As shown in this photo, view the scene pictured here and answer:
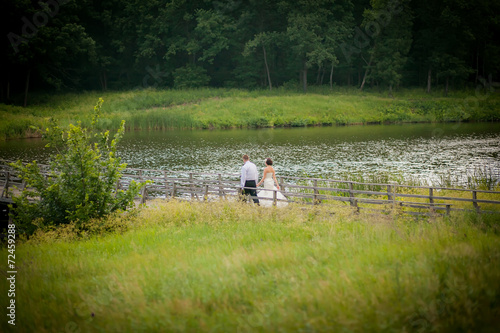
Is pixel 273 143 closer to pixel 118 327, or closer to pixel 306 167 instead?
pixel 306 167

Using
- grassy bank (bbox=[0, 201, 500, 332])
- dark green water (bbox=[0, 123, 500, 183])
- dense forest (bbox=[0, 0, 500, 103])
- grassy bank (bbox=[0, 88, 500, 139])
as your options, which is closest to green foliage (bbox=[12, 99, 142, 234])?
grassy bank (bbox=[0, 201, 500, 332])

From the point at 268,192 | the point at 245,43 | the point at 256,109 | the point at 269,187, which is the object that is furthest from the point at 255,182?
the point at 245,43

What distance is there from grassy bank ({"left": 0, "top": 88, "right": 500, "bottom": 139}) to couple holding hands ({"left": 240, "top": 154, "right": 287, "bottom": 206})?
139ft

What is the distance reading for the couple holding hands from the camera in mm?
16469

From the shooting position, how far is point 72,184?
14.6 m

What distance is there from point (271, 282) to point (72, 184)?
9832 mm

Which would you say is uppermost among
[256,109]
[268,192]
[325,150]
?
[256,109]

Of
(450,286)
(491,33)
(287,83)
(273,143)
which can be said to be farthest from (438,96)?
(450,286)

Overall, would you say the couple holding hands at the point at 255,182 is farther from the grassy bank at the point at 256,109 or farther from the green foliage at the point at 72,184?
the grassy bank at the point at 256,109

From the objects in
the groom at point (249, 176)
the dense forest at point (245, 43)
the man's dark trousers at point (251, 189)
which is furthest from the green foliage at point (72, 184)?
the dense forest at point (245, 43)

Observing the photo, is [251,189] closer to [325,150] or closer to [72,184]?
[72,184]

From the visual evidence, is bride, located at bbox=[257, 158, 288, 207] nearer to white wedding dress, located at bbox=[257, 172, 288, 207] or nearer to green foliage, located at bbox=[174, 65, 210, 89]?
white wedding dress, located at bbox=[257, 172, 288, 207]

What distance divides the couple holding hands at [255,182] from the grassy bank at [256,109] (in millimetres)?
42495

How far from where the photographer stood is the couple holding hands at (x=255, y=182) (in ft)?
54.0
